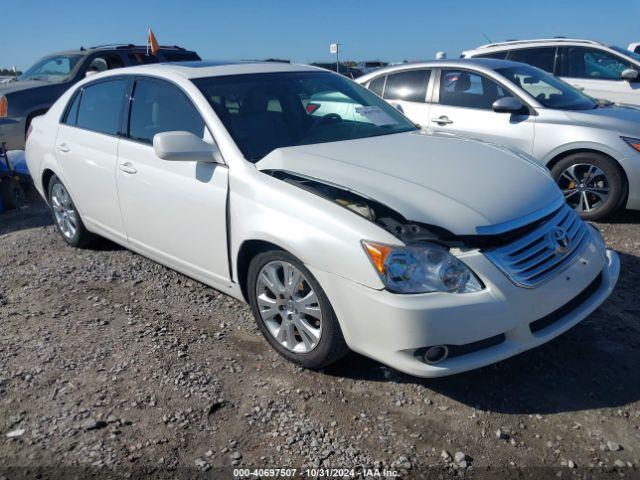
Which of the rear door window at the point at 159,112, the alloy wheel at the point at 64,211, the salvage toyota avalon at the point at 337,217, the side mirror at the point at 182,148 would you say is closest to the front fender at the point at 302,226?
the salvage toyota avalon at the point at 337,217

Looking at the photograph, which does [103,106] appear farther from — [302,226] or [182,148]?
[302,226]

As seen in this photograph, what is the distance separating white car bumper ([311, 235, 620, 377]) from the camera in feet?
8.36

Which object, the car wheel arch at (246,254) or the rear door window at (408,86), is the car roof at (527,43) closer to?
the rear door window at (408,86)

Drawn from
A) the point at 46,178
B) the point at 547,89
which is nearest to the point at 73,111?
the point at 46,178

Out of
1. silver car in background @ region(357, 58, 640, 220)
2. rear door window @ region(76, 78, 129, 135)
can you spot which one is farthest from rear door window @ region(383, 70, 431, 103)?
rear door window @ region(76, 78, 129, 135)

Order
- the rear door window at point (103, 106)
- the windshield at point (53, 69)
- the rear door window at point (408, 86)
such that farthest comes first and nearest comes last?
the windshield at point (53, 69) < the rear door window at point (408, 86) < the rear door window at point (103, 106)

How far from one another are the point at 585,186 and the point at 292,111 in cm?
331

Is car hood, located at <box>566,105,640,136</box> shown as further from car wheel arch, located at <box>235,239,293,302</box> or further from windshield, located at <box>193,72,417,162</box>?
car wheel arch, located at <box>235,239,293,302</box>

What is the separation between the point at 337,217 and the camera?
2.74 metres

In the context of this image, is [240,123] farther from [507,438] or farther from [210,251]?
[507,438]

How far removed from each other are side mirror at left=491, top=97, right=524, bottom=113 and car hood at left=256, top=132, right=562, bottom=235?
2.24 metres

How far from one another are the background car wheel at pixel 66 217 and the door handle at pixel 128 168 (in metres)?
1.18

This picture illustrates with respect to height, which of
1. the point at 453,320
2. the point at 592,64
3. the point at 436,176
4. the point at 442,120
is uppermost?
the point at 592,64

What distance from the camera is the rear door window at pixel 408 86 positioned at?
21.6 feet
